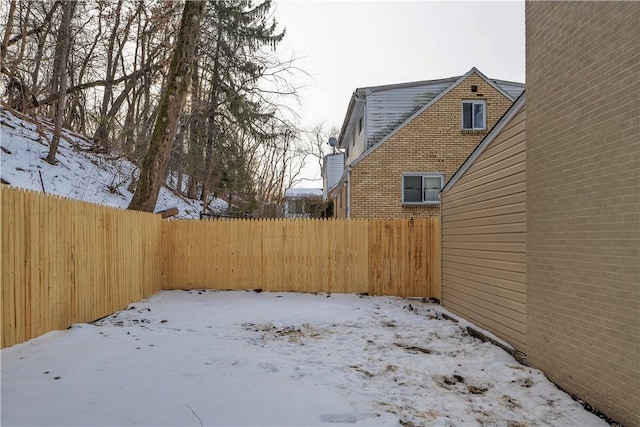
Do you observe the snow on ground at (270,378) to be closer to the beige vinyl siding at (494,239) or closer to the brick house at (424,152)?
the beige vinyl siding at (494,239)

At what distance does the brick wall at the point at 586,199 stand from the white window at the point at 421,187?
8.41 meters

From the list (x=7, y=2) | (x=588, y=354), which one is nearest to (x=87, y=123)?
(x=7, y=2)

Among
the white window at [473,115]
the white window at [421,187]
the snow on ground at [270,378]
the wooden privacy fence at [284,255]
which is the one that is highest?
the white window at [473,115]

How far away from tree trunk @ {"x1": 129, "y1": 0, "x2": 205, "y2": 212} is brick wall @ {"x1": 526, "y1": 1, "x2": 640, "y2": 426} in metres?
7.76

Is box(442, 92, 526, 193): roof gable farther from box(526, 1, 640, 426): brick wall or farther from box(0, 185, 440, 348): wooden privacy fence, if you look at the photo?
box(0, 185, 440, 348): wooden privacy fence

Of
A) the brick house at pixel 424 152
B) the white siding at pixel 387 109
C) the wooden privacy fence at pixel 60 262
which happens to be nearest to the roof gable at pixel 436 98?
the brick house at pixel 424 152

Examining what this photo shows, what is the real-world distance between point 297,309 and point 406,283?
2.96m

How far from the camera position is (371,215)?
12984mm

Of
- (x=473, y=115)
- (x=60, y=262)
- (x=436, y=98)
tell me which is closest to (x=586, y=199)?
(x=60, y=262)

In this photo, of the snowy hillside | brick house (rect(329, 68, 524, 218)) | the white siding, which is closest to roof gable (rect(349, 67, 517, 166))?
brick house (rect(329, 68, 524, 218))

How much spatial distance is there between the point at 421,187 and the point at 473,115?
299cm

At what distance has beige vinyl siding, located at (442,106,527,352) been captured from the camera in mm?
4961

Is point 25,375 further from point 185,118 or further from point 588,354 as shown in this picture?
point 185,118

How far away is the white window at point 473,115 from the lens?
528 inches
